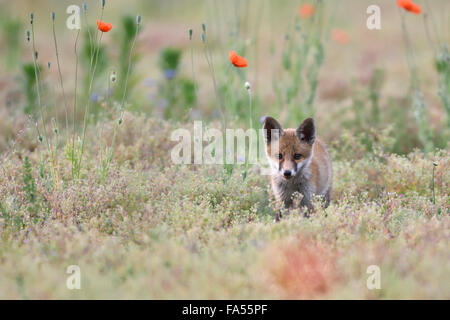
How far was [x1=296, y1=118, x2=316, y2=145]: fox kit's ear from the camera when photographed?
483 cm

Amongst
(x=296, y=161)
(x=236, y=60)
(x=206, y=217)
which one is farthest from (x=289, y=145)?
(x=206, y=217)

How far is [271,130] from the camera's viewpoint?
16.2 feet

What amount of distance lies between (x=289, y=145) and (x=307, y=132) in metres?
0.25

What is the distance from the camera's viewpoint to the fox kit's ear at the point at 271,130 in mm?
4848

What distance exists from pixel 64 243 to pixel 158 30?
13.8 metres

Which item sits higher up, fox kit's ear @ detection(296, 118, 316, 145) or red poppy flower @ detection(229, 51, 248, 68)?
red poppy flower @ detection(229, 51, 248, 68)

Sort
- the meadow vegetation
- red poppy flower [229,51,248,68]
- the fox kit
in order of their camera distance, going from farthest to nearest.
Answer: the fox kit, red poppy flower [229,51,248,68], the meadow vegetation

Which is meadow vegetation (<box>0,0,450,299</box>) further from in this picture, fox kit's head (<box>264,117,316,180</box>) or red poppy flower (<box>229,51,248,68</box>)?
fox kit's head (<box>264,117,316,180</box>)

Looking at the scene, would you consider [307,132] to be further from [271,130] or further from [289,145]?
[271,130]

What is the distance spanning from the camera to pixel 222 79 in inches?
277

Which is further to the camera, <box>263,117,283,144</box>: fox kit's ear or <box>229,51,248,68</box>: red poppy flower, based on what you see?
<box>263,117,283,144</box>: fox kit's ear

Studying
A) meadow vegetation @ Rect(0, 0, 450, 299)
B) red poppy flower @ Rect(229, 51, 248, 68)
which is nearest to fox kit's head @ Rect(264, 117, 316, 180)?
meadow vegetation @ Rect(0, 0, 450, 299)

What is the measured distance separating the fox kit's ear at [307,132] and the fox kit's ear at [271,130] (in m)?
0.19
